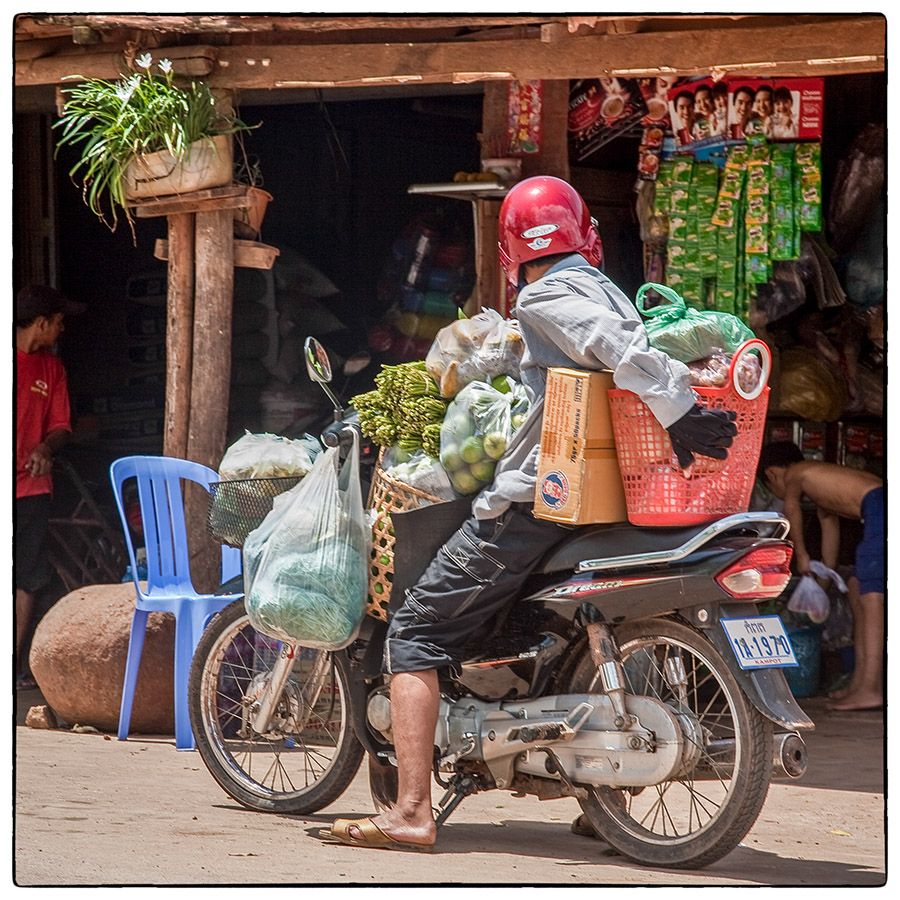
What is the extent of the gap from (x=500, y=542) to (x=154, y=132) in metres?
3.08

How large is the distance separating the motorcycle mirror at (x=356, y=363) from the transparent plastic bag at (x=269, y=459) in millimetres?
3334

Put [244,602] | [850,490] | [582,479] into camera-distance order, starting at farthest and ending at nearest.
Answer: [850,490]
[244,602]
[582,479]

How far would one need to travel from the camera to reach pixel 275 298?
8875 mm

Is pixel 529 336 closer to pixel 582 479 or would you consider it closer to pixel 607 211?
pixel 582 479

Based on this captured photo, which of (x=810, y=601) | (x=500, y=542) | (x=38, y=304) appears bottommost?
(x=810, y=601)

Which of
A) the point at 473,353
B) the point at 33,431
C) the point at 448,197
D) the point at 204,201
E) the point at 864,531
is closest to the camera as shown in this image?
the point at 473,353

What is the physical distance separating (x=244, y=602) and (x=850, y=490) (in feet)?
12.2

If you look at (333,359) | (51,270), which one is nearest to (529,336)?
(333,359)

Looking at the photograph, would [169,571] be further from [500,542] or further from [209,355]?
[500,542]

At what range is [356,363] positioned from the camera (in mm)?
8641

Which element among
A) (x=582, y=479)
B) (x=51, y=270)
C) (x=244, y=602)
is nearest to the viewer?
(x=582, y=479)

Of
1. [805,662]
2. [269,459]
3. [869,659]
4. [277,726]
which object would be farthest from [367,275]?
[277,726]

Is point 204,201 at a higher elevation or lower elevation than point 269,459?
higher

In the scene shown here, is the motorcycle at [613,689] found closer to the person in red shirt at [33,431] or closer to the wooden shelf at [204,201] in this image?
the wooden shelf at [204,201]
